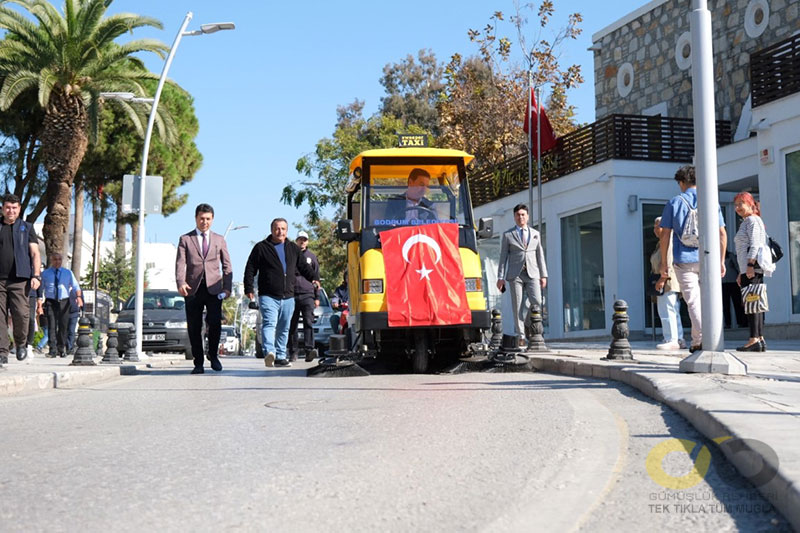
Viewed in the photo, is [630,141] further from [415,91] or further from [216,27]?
[415,91]

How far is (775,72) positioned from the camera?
18.0m

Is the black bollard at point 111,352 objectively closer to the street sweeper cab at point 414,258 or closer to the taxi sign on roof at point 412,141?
the street sweeper cab at point 414,258

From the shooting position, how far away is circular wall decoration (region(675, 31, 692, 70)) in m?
26.2

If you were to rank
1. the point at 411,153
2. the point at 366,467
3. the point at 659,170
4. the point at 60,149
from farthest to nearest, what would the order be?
1. the point at 60,149
2. the point at 659,170
3. the point at 411,153
4. the point at 366,467

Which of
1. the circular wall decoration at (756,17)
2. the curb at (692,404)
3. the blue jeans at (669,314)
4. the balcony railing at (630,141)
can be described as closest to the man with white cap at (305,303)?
the curb at (692,404)

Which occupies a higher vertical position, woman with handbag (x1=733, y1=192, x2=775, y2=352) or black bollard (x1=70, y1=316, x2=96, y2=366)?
woman with handbag (x1=733, y1=192, x2=775, y2=352)

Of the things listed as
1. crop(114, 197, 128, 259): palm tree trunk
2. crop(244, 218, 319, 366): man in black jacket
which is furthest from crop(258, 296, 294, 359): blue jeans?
crop(114, 197, 128, 259): palm tree trunk

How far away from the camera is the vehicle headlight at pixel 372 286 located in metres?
11.5

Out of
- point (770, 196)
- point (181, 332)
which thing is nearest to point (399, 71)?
point (181, 332)

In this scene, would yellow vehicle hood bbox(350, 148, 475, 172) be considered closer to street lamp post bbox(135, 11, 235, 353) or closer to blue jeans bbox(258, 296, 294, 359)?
blue jeans bbox(258, 296, 294, 359)

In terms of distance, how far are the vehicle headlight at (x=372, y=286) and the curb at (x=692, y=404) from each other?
2147mm

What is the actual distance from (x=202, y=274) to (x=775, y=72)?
10971 millimetres

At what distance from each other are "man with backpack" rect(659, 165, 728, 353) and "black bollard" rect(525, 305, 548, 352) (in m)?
2.87

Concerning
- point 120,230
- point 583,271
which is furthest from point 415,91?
point 583,271
